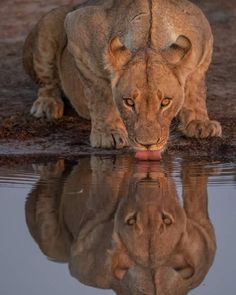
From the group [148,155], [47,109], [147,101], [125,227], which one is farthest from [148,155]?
[47,109]

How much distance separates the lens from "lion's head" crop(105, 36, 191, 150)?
316 inches

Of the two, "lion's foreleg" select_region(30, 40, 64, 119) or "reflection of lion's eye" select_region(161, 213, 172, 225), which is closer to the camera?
"reflection of lion's eye" select_region(161, 213, 172, 225)

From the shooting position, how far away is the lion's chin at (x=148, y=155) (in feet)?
26.6

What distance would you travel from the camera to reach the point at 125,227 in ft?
21.3

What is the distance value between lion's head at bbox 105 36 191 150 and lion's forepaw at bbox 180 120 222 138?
2.05 ft

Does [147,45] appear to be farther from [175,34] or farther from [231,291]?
[231,291]

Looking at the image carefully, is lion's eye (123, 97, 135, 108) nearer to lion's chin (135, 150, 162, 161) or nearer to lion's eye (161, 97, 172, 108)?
lion's eye (161, 97, 172, 108)

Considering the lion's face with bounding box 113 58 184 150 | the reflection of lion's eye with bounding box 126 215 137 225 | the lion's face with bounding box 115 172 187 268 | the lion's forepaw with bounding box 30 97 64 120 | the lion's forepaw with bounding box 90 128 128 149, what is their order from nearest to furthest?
the lion's face with bounding box 115 172 187 268, the reflection of lion's eye with bounding box 126 215 137 225, the lion's face with bounding box 113 58 184 150, the lion's forepaw with bounding box 90 128 128 149, the lion's forepaw with bounding box 30 97 64 120

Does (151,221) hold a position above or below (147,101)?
below

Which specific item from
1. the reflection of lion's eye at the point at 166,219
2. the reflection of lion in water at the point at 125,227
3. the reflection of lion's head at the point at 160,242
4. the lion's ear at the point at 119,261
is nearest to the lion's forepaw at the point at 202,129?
the reflection of lion in water at the point at 125,227

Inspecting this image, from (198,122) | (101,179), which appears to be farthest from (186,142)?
(101,179)

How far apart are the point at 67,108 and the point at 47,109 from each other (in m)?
0.32

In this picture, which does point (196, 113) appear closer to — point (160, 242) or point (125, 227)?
point (125, 227)

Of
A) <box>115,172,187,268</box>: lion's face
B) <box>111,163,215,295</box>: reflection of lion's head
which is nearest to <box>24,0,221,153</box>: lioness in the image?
<box>115,172,187,268</box>: lion's face
